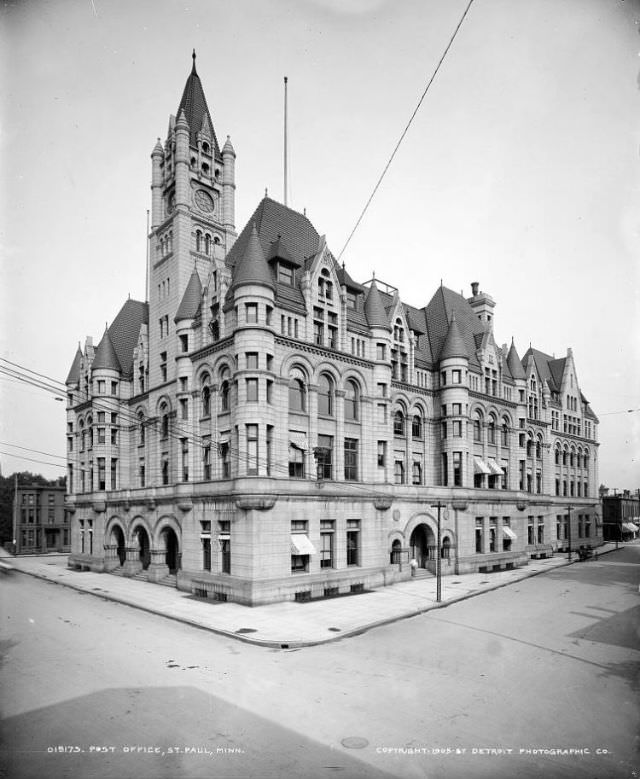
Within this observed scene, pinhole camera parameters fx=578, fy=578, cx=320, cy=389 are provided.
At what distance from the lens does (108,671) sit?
17.8 m

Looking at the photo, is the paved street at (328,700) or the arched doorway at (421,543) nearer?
the paved street at (328,700)

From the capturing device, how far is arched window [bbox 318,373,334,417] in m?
35.7

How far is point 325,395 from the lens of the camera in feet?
118

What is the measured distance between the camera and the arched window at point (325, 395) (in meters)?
35.7

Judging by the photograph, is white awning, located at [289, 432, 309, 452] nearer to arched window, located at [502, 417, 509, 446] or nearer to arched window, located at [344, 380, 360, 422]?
arched window, located at [344, 380, 360, 422]

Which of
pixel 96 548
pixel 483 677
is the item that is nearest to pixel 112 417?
A: pixel 96 548

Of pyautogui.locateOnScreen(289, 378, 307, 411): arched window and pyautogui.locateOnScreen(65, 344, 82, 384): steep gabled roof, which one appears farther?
pyautogui.locateOnScreen(65, 344, 82, 384): steep gabled roof

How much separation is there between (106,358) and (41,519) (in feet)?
118

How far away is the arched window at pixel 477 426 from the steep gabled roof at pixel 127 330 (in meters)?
28.1

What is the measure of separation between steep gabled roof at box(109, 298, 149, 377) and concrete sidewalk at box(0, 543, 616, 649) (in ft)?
57.6

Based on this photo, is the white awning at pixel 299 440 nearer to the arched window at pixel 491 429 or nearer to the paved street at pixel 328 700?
the paved street at pixel 328 700

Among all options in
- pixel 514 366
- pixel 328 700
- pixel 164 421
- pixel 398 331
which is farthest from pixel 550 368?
pixel 328 700

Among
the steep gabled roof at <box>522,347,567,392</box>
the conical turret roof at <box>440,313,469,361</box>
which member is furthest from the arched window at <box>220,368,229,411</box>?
the steep gabled roof at <box>522,347,567,392</box>

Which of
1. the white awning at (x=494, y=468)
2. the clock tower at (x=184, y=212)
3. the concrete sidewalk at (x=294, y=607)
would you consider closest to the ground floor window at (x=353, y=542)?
the concrete sidewalk at (x=294, y=607)
